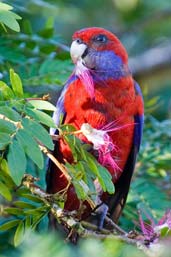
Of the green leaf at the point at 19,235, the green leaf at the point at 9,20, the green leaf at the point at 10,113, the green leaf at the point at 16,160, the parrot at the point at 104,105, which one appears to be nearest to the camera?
the green leaf at the point at 16,160

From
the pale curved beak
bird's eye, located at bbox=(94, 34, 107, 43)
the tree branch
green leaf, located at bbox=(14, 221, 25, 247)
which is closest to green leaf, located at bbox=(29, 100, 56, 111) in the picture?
the tree branch

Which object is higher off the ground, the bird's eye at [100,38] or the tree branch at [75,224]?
the bird's eye at [100,38]

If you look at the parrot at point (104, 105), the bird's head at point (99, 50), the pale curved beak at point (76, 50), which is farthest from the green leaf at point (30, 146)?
the bird's head at point (99, 50)

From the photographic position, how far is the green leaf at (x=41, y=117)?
2.28 m

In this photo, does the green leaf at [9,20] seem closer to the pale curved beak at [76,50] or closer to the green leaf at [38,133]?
the green leaf at [38,133]

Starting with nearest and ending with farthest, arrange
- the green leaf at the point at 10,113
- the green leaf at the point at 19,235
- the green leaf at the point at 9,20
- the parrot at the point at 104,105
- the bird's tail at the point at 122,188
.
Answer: the green leaf at the point at 10,113, the green leaf at the point at 9,20, the green leaf at the point at 19,235, the parrot at the point at 104,105, the bird's tail at the point at 122,188

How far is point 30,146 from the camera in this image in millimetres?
2209

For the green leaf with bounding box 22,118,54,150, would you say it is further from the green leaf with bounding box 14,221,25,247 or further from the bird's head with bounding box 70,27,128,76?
the bird's head with bounding box 70,27,128,76

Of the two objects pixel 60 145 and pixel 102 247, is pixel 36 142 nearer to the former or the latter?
pixel 102 247

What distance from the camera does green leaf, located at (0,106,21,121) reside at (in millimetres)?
2246

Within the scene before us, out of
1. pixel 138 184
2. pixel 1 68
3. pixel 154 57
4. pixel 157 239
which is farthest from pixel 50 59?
pixel 154 57

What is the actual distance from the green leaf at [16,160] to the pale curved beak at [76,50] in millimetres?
1321

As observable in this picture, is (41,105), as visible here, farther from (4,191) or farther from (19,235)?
(19,235)

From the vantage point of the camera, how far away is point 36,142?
7.39 feet
